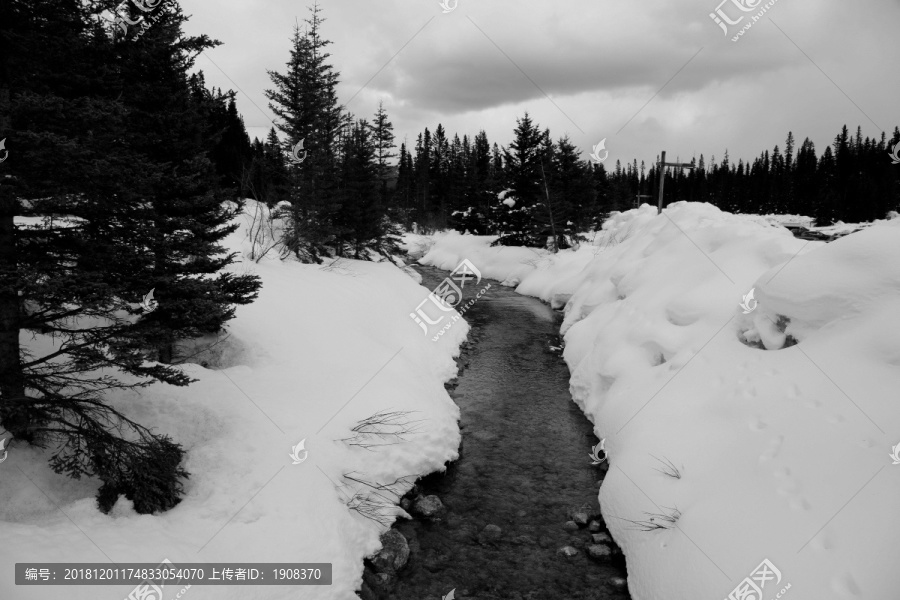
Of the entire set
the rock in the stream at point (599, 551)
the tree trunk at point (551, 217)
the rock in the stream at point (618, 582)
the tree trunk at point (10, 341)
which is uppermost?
the tree trunk at point (551, 217)

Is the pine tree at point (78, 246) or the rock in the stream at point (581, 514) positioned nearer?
the pine tree at point (78, 246)

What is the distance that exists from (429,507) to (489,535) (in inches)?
48.3

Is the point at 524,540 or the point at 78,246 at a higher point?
the point at 78,246

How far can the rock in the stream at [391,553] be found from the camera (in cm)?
690

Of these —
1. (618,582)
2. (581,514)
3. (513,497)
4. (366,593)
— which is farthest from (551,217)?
(366,593)

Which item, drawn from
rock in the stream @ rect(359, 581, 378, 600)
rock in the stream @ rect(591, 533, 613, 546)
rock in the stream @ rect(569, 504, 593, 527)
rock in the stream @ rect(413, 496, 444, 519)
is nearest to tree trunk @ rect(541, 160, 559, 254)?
rock in the stream @ rect(569, 504, 593, 527)

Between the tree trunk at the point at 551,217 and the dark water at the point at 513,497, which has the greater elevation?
the tree trunk at the point at 551,217

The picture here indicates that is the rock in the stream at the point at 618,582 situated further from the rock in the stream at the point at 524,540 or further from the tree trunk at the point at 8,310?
the tree trunk at the point at 8,310

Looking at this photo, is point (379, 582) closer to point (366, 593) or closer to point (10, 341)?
point (366, 593)

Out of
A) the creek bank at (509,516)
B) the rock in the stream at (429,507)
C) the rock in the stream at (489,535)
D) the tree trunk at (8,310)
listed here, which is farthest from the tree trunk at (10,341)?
the rock in the stream at (489,535)

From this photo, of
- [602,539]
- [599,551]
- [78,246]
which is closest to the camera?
[78,246]

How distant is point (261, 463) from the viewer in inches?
288

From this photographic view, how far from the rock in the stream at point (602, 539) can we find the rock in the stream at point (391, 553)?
10.2 feet

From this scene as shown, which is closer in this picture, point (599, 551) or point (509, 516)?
point (599, 551)
